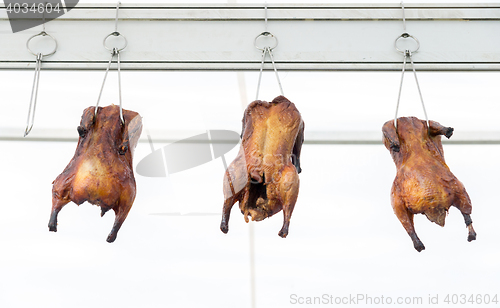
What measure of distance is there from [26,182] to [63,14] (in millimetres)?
1447

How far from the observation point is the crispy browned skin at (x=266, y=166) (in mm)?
2332

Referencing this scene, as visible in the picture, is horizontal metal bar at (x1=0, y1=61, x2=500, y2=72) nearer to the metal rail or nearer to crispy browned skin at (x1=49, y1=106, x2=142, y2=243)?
the metal rail

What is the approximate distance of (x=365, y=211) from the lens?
388 centimetres

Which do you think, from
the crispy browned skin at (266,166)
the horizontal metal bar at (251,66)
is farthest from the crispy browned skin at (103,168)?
the crispy browned skin at (266,166)

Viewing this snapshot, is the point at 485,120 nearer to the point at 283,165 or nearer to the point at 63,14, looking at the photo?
the point at 283,165

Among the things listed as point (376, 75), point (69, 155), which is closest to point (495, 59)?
point (376, 75)

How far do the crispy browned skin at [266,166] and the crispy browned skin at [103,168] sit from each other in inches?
17.5

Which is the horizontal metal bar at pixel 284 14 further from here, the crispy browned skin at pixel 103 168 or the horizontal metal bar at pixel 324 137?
the horizontal metal bar at pixel 324 137

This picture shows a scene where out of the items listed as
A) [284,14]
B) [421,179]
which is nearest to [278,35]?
[284,14]

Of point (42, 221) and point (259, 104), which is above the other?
point (259, 104)

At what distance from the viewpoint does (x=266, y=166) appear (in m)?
2.41

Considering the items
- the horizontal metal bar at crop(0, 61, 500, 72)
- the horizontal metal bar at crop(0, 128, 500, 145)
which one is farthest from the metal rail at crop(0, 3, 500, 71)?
the horizontal metal bar at crop(0, 128, 500, 145)

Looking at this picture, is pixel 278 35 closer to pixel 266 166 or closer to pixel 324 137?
pixel 266 166

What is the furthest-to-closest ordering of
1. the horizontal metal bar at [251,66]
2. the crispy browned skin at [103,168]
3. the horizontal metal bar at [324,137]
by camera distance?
the horizontal metal bar at [324,137], the horizontal metal bar at [251,66], the crispy browned skin at [103,168]
